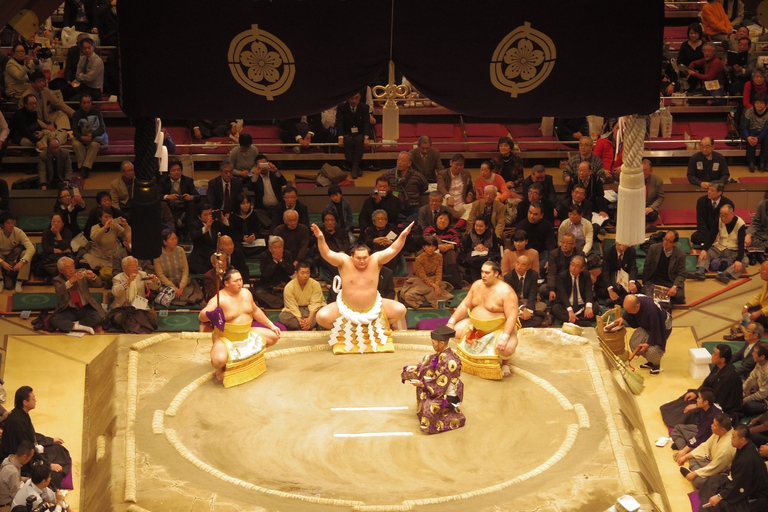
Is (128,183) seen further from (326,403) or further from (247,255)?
(326,403)

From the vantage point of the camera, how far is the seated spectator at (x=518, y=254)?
7.36m

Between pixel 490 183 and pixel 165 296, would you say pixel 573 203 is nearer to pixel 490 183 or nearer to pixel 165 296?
pixel 490 183

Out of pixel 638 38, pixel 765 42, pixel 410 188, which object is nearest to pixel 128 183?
pixel 410 188

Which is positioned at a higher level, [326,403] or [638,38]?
[638,38]

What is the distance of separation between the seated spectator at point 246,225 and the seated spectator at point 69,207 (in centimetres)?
119

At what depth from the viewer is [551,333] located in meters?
6.59

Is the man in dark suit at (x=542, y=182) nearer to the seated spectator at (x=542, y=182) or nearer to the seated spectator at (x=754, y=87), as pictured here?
the seated spectator at (x=542, y=182)

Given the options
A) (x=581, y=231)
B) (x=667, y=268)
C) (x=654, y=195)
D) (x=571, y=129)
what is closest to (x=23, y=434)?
(x=581, y=231)

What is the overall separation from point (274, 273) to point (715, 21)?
520 centimetres

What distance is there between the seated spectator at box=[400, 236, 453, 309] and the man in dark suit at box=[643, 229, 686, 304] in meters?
1.45

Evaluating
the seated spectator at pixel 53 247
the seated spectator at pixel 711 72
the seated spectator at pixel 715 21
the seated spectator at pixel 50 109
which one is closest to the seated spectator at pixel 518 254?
the seated spectator at pixel 711 72

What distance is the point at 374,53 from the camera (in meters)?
3.98

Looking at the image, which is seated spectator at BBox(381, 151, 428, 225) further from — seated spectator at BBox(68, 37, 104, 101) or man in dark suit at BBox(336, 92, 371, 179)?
seated spectator at BBox(68, 37, 104, 101)

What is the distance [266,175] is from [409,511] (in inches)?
157
